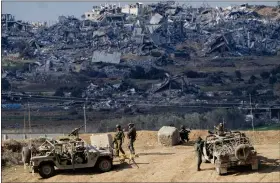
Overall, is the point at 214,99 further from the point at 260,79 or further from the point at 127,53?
the point at 127,53

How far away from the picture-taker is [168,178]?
17781 millimetres

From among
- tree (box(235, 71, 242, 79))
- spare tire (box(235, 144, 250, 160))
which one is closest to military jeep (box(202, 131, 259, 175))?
spare tire (box(235, 144, 250, 160))

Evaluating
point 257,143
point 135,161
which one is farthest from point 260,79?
point 135,161

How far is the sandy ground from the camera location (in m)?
16.9

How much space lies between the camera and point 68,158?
61.8 ft

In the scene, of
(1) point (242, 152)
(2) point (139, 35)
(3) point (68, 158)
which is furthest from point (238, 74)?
(1) point (242, 152)

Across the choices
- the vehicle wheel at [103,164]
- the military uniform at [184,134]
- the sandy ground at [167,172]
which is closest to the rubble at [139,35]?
the military uniform at [184,134]

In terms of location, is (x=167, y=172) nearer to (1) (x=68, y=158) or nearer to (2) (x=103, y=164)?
(2) (x=103, y=164)

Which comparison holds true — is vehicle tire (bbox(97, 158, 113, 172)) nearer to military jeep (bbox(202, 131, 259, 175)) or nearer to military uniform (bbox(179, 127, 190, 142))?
military jeep (bbox(202, 131, 259, 175))

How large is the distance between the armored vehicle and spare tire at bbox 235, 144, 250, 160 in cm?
362

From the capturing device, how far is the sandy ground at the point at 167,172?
1687 centimetres

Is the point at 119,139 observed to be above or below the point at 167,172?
above

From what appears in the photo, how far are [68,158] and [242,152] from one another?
458 cm

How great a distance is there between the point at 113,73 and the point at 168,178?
2045 inches
